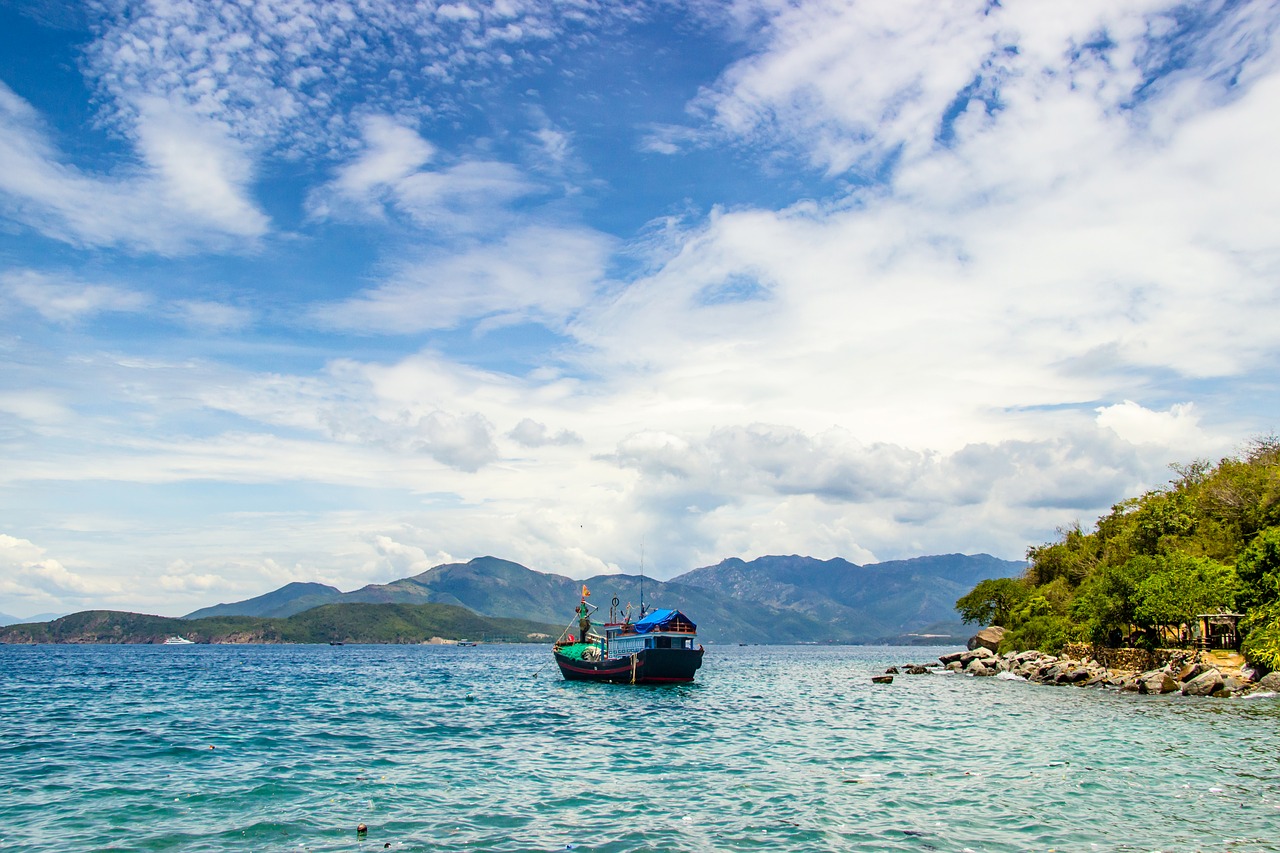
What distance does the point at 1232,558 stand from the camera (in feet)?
218

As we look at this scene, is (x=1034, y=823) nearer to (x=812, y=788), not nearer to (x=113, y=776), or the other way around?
(x=812, y=788)

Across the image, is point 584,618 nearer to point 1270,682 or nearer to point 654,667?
point 654,667

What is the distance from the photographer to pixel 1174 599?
2231 inches

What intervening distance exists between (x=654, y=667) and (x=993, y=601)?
75846 mm

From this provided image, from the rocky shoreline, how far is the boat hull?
65.2 ft

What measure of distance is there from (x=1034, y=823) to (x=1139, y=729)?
1991cm

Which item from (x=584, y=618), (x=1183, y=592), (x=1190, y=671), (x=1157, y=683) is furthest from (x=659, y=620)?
(x=1183, y=592)

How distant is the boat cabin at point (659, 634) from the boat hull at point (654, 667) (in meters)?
0.95

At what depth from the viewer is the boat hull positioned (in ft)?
223

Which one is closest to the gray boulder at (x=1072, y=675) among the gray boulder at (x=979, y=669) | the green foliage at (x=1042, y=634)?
the green foliage at (x=1042, y=634)

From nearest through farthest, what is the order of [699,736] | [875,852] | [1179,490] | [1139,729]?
[875,852] → [1139,729] → [699,736] → [1179,490]

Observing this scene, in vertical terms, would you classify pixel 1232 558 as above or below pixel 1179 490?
below

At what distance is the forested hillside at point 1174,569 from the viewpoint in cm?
5506

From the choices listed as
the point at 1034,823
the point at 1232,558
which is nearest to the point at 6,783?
the point at 1034,823
